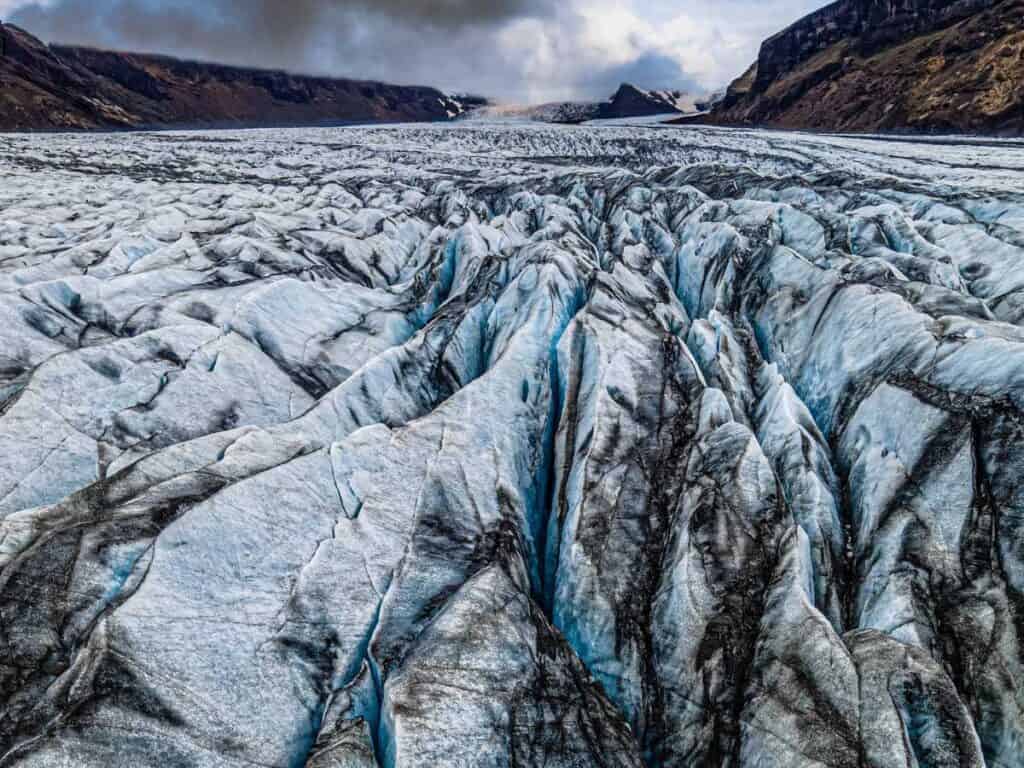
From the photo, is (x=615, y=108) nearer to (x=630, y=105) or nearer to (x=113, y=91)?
(x=630, y=105)

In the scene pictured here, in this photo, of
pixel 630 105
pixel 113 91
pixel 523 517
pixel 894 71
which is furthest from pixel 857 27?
pixel 113 91

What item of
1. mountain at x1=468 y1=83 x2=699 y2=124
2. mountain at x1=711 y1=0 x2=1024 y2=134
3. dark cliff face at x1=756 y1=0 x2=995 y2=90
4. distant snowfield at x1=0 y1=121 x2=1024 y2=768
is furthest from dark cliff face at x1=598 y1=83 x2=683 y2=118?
distant snowfield at x1=0 y1=121 x2=1024 y2=768

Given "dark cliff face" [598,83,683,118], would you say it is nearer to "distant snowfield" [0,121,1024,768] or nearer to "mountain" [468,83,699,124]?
"mountain" [468,83,699,124]

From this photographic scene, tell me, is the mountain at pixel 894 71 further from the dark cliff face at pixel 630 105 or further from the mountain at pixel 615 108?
→ the mountain at pixel 615 108

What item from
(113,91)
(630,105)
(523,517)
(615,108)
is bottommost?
(523,517)

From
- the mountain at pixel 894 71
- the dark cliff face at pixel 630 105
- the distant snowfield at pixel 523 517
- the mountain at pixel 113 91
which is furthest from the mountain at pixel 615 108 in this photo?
the distant snowfield at pixel 523 517

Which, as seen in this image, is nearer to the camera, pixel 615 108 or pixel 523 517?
pixel 523 517

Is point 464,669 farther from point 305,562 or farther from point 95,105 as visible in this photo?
point 95,105

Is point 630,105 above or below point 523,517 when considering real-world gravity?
above
